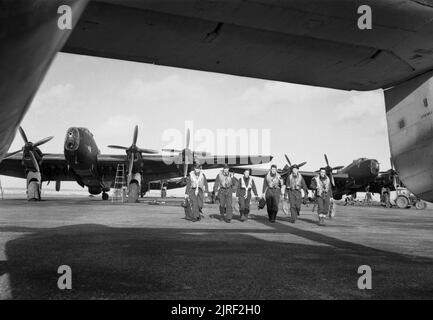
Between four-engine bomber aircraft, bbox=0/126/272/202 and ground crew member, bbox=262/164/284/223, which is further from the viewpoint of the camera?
four-engine bomber aircraft, bbox=0/126/272/202

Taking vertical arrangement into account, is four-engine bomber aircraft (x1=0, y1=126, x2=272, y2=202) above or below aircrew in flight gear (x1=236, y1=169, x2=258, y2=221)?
above

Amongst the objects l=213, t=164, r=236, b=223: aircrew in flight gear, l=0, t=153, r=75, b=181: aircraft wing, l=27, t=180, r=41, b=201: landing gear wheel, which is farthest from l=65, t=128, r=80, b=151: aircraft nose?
l=213, t=164, r=236, b=223: aircrew in flight gear

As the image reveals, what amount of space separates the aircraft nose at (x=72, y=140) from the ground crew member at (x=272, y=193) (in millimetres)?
12028

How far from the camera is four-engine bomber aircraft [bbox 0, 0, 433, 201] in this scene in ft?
4.71

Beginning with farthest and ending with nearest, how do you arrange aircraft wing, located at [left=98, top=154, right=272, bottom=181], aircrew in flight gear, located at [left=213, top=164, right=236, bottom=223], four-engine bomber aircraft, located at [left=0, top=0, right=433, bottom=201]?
aircraft wing, located at [left=98, top=154, right=272, bottom=181]
aircrew in flight gear, located at [left=213, top=164, right=236, bottom=223]
four-engine bomber aircraft, located at [left=0, top=0, right=433, bottom=201]

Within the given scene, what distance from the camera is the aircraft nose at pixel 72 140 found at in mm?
20578

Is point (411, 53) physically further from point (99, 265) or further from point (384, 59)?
point (99, 265)

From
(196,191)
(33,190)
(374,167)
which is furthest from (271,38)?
(374,167)

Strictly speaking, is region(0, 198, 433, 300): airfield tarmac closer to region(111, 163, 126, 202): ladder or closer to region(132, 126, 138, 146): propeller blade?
region(132, 126, 138, 146): propeller blade

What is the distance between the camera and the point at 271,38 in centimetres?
297

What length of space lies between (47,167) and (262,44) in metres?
28.2

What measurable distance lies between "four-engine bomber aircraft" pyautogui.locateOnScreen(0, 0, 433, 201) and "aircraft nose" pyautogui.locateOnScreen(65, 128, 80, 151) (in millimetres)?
18779
